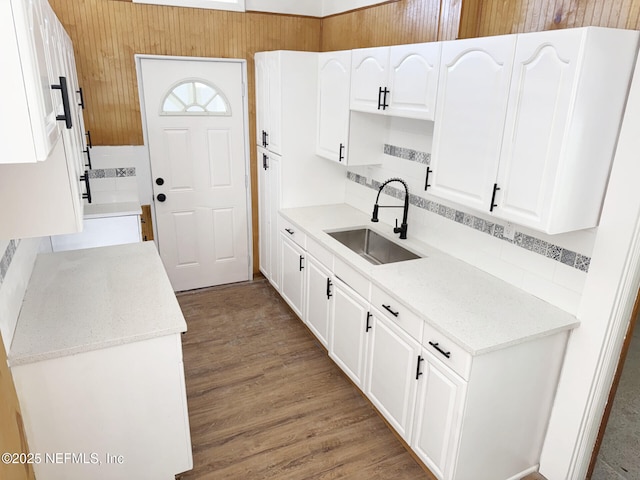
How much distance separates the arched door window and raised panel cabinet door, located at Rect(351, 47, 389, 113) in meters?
1.44

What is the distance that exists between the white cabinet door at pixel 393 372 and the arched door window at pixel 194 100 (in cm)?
247

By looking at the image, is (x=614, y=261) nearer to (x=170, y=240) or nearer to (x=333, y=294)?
(x=333, y=294)

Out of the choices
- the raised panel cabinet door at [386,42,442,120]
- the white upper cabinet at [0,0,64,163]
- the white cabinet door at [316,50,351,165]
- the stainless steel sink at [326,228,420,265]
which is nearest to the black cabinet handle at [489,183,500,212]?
the raised panel cabinet door at [386,42,442,120]

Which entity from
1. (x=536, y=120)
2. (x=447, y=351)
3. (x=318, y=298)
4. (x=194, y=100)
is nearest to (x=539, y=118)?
(x=536, y=120)

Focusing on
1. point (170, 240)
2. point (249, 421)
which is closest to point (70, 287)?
point (249, 421)

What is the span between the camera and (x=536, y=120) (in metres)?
1.82

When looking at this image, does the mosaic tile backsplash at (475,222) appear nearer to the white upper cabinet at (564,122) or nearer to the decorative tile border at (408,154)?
the decorative tile border at (408,154)

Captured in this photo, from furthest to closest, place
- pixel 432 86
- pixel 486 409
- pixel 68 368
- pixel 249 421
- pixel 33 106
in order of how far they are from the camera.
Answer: pixel 249 421, pixel 432 86, pixel 486 409, pixel 68 368, pixel 33 106

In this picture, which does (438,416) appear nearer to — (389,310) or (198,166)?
(389,310)

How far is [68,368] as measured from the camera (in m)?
1.81

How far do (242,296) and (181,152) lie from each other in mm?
1420

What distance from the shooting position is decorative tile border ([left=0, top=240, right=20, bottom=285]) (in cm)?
181

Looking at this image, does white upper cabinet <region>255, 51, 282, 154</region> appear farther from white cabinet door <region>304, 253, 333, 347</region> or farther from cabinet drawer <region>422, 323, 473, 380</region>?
cabinet drawer <region>422, 323, 473, 380</region>

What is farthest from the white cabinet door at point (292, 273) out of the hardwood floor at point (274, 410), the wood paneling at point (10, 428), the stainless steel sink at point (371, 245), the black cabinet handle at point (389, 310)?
the wood paneling at point (10, 428)
